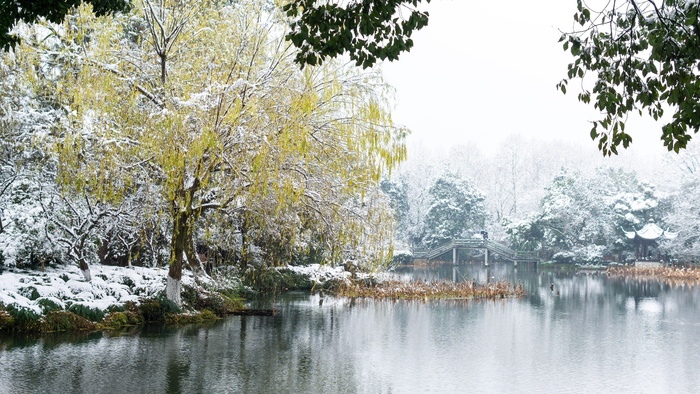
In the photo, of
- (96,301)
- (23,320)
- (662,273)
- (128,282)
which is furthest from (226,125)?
(662,273)

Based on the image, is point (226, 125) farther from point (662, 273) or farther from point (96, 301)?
point (662, 273)

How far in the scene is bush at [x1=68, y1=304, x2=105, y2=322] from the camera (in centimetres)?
1427

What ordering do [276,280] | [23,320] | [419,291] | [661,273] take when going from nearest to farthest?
[23,320]
[276,280]
[419,291]
[661,273]

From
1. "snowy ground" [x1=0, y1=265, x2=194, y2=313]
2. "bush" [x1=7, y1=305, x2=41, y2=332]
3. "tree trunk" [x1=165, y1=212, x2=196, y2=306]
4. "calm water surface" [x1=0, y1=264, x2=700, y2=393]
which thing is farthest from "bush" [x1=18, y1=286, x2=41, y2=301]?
"tree trunk" [x1=165, y1=212, x2=196, y2=306]

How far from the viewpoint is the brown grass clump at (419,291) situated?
2553 centimetres

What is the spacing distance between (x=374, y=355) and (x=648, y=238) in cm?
4021

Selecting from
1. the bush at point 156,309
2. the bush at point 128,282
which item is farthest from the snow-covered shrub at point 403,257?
the bush at point 156,309

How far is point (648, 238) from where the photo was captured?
47500mm

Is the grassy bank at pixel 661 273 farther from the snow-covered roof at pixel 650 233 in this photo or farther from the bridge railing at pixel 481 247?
the bridge railing at pixel 481 247

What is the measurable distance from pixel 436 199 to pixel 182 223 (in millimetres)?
45907

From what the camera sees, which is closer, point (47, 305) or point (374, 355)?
point (374, 355)

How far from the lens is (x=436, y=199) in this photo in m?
58.8

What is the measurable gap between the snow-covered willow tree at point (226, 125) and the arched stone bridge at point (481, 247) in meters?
39.3

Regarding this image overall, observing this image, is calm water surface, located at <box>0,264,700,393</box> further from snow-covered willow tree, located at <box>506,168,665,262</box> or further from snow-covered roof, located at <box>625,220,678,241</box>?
snow-covered willow tree, located at <box>506,168,665,262</box>
